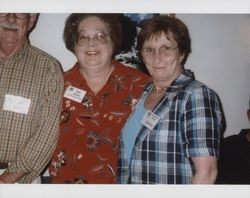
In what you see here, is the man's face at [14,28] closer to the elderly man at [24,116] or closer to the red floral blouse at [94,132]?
the elderly man at [24,116]

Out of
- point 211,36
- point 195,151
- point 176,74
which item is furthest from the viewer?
point 211,36

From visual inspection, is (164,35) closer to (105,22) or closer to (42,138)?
(105,22)

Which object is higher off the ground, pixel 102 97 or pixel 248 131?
pixel 102 97

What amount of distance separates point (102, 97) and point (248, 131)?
67 cm

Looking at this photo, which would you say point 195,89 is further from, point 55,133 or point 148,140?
point 55,133

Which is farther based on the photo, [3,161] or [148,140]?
[3,161]

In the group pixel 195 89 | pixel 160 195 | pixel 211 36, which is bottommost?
pixel 160 195

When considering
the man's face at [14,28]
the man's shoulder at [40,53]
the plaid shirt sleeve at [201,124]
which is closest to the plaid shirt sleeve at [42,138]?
the man's shoulder at [40,53]

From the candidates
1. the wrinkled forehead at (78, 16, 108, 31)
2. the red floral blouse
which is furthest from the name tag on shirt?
the wrinkled forehead at (78, 16, 108, 31)

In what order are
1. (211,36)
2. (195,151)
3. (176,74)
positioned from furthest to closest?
(211,36) → (176,74) → (195,151)

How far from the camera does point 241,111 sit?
1.59 metres

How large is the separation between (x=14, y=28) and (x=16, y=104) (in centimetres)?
34

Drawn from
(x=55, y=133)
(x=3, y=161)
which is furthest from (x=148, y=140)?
(x=3, y=161)

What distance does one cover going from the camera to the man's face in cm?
152
